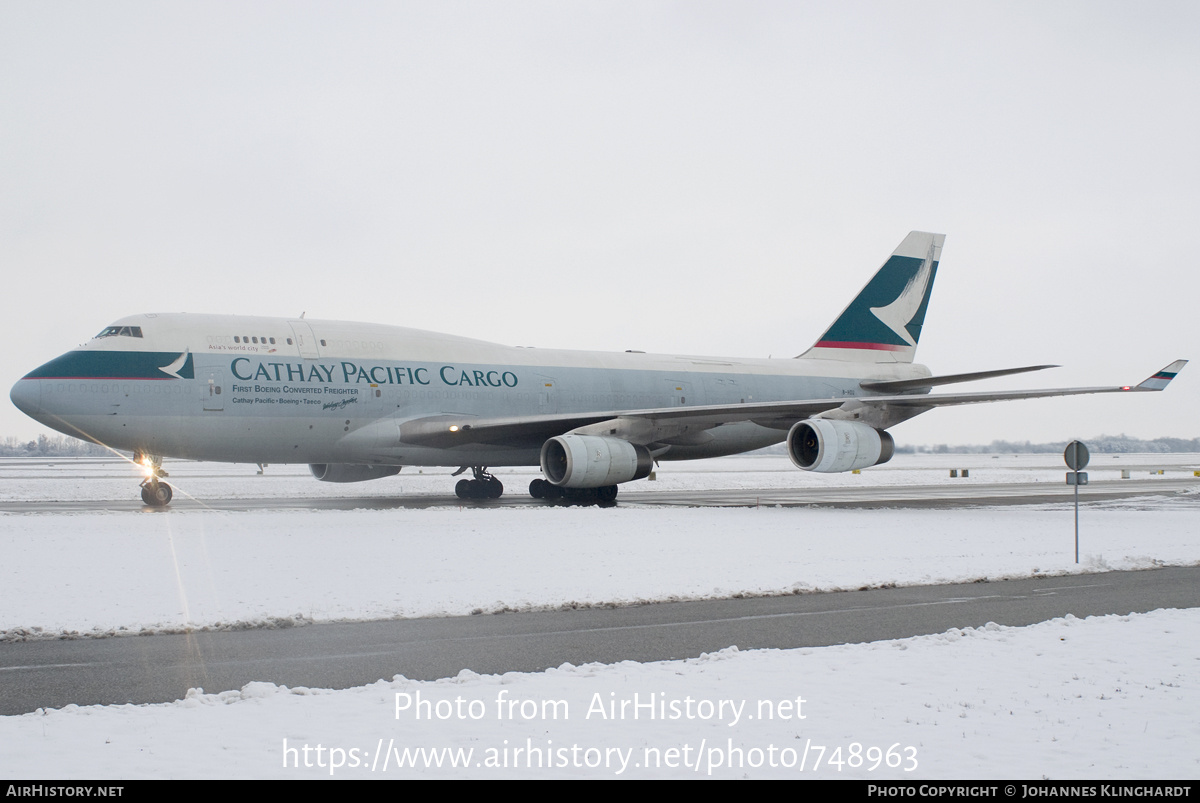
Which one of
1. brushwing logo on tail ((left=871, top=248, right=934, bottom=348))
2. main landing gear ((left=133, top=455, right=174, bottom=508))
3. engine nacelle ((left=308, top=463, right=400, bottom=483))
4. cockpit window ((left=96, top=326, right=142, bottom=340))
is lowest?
engine nacelle ((left=308, top=463, right=400, bottom=483))

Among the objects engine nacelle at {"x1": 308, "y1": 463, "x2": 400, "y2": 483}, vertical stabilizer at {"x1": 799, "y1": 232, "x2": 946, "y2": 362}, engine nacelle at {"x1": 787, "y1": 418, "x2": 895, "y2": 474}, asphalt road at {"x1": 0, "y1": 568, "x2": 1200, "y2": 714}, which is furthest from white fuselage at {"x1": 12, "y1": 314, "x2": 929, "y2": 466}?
asphalt road at {"x1": 0, "y1": 568, "x2": 1200, "y2": 714}

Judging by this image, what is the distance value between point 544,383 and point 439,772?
74.3 ft

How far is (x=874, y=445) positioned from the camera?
2498 cm

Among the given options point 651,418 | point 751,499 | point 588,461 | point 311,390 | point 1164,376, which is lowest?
point 751,499

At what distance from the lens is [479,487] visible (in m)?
28.1

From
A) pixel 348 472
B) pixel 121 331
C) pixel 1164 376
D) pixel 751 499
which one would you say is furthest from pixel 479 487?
pixel 1164 376

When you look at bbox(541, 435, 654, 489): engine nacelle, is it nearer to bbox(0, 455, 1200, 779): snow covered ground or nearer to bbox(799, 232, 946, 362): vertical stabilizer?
bbox(0, 455, 1200, 779): snow covered ground

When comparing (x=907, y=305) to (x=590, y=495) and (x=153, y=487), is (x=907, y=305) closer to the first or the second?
(x=590, y=495)

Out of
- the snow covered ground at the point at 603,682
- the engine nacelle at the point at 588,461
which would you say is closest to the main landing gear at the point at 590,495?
the engine nacelle at the point at 588,461

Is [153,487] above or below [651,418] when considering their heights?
below

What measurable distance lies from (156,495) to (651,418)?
11847 mm

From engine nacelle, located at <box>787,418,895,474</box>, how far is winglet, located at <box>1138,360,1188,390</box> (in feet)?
19.7

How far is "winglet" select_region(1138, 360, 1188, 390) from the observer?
2208cm
